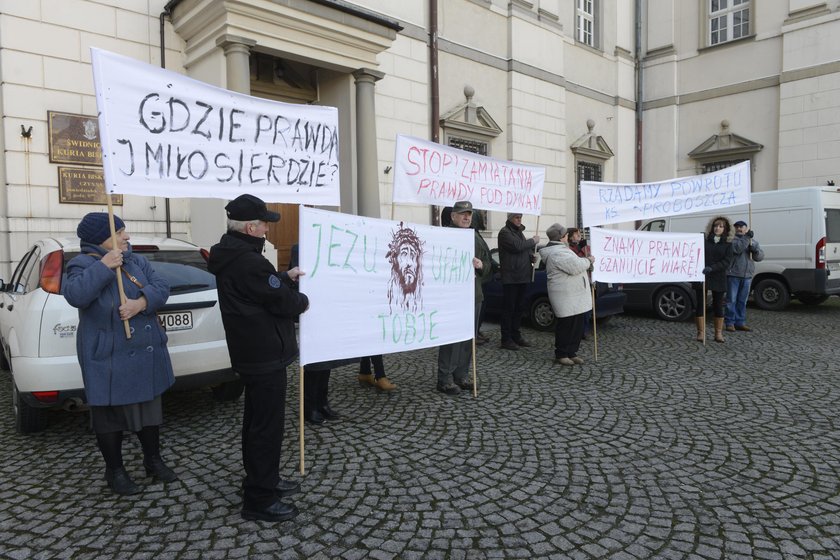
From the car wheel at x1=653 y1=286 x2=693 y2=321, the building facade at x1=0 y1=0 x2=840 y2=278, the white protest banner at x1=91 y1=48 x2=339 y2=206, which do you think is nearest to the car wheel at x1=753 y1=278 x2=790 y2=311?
the car wheel at x1=653 y1=286 x2=693 y2=321

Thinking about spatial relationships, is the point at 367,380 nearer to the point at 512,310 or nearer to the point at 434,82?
the point at 512,310

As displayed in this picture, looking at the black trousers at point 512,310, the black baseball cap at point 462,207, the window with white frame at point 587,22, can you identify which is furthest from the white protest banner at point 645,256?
the window with white frame at point 587,22

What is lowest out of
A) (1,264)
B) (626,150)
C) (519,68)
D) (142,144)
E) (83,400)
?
(83,400)

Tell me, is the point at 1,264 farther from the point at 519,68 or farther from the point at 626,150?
the point at 626,150

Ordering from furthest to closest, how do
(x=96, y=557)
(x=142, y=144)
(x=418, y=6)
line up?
(x=418, y=6)
(x=142, y=144)
(x=96, y=557)

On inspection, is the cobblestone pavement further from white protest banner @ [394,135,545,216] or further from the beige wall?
the beige wall

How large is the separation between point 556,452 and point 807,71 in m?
16.2

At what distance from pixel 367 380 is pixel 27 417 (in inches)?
109

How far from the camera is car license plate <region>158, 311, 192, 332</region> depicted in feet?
13.3

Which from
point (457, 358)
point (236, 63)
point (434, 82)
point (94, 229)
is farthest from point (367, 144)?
point (94, 229)

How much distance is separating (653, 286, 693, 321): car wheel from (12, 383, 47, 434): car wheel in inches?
352

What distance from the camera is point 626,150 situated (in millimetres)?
17875

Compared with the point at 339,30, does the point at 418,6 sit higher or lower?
higher

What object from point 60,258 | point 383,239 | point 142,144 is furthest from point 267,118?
point 60,258
